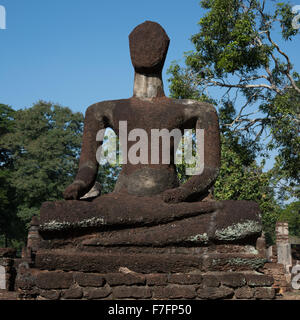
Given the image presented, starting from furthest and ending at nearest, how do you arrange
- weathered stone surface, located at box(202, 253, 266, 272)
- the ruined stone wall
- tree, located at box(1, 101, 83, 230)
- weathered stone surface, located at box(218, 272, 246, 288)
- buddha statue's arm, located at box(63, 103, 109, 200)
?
tree, located at box(1, 101, 83, 230) < the ruined stone wall < buddha statue's arm, located at box(63, 103, 109, 200) < weathered stone surface, located at box(202, 253, 266, 272) < weathered stone surface, located at box(218, 272, 246, 288)

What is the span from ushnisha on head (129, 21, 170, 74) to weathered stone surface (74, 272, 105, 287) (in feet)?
7.60

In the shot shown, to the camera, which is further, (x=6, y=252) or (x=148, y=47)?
(x=6, y=252)

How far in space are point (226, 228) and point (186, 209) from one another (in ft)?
1.28

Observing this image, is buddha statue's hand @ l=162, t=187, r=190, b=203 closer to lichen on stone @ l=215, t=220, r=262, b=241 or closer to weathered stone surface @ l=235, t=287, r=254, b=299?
lichen on stone @ l=215, t=220, r=262, b=241

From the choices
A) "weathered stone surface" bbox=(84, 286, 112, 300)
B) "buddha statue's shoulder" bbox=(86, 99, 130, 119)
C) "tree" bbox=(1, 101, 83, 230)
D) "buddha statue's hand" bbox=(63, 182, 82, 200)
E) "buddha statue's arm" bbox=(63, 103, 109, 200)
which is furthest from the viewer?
"tree" bbox=(1, 101, 83, 230)

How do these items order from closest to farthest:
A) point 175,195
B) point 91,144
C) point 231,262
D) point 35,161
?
point 231,262, point 175,195, point 91,144, point 35,161

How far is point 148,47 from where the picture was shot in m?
4.86

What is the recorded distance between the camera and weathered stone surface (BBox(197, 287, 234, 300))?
3.73m

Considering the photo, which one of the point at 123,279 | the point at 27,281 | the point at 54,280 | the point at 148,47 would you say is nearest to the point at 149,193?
the point at 123,279

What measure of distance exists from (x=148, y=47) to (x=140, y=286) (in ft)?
8.32

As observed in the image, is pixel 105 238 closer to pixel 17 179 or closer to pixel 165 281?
pixel 165 281

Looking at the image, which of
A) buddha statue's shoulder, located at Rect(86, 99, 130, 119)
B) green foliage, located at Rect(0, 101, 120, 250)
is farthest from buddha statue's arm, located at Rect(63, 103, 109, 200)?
green foliage, located at Rect(0, 101, 120, 250)

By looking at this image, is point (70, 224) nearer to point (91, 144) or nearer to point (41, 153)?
point (91, 144)

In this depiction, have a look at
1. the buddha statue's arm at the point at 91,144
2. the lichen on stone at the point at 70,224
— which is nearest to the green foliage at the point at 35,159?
the buddha statue's arm at the point at 91,144
